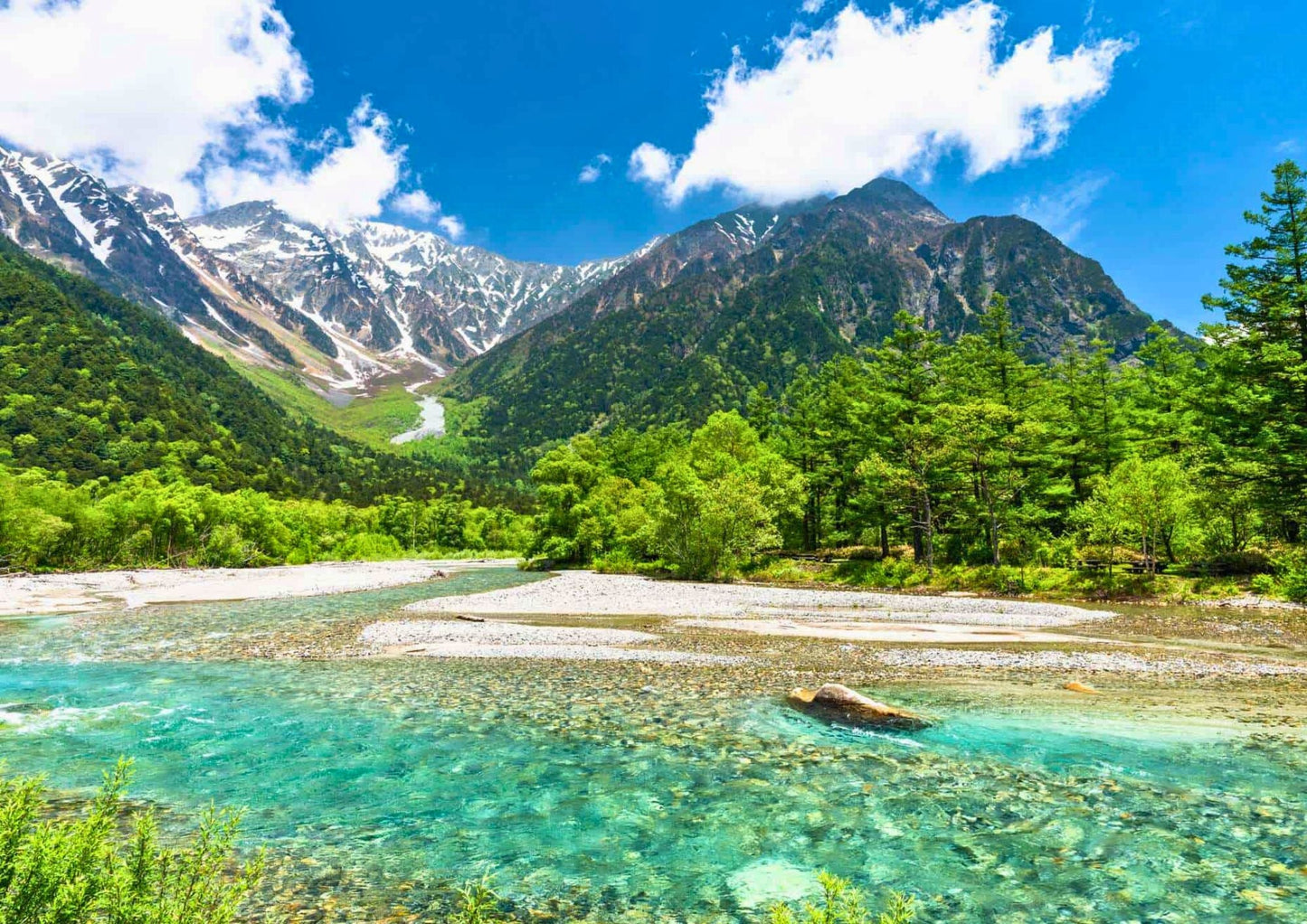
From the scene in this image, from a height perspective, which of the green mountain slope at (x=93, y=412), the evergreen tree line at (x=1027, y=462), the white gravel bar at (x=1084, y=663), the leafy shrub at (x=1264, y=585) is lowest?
the white gravel bar at (x=1084, y=663)

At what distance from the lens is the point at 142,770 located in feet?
38.7

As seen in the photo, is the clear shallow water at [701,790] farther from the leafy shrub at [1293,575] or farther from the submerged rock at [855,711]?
the leafy shrub at [1293,575]

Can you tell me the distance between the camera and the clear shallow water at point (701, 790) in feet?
26.1

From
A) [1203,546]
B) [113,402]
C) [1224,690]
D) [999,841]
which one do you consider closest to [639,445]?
[1203,546]

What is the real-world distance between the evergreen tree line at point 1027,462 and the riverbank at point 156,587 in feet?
90.9

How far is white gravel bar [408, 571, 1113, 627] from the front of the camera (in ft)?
113

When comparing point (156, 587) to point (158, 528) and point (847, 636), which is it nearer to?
point (158, 528)

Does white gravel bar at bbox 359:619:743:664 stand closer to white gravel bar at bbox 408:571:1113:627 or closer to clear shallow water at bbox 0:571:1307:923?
clear shallow water at bbox 0:571:1307:923

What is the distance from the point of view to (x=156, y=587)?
193ft

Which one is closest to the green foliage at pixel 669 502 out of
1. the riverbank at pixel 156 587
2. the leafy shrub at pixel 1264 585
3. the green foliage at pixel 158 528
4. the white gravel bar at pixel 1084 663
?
the green foliage at pixel 158 528

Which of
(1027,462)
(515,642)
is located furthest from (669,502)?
(515,642)

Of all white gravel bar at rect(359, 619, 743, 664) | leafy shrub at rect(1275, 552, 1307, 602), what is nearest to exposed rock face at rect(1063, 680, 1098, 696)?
white gravel bar at rect(359, 619, 743, 664)

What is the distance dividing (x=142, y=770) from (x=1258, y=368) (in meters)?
55.8

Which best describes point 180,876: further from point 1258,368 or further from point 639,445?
point 639,445
